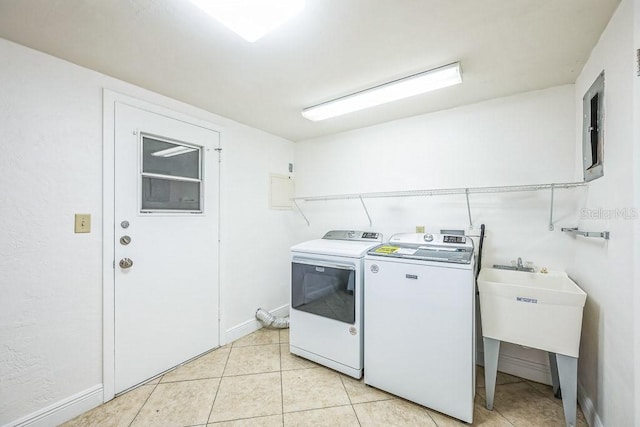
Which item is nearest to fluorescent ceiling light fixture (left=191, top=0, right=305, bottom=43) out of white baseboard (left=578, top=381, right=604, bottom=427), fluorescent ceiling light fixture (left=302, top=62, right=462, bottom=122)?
fluorescent ceiling light fixture (left=302, top=62, right=462, bottom=122)

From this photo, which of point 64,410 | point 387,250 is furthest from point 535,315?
point 64,410

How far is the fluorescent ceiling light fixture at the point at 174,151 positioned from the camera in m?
2.08

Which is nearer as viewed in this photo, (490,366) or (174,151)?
(490,366)

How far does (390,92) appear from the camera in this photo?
1.92 metres

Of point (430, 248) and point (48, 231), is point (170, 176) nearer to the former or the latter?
point (48, 231)

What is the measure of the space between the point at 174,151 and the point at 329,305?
1.86m

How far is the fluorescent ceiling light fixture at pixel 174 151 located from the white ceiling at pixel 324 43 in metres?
0.43

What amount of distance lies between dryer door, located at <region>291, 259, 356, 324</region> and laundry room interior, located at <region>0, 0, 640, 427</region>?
9cm

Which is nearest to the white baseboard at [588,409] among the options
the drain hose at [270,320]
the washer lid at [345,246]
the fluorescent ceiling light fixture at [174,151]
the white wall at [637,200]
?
the white wall at [637,200]

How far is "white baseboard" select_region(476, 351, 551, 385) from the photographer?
1.97m

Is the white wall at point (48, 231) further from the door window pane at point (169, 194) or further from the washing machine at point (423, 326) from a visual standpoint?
the washing machine at point (423, 326)

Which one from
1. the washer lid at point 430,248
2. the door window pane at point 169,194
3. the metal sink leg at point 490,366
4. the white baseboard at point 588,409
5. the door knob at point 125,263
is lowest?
the white baseboard at point 588,409

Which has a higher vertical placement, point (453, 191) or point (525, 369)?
point (453, 191)

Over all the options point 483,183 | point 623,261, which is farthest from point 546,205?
point 623,261
